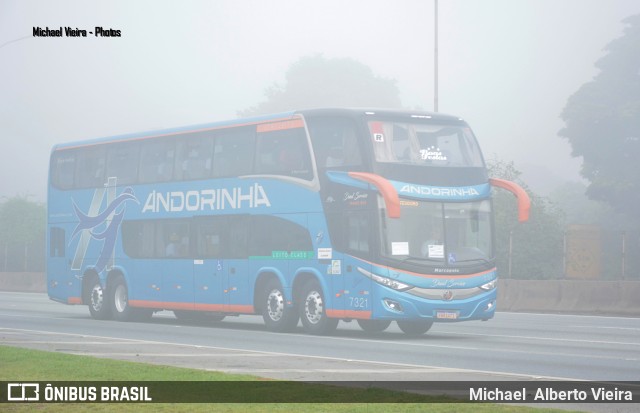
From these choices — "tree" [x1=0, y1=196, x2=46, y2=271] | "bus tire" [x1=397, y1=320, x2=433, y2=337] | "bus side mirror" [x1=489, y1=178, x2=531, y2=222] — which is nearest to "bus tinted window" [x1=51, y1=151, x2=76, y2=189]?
"bus tire" [x1=397, y1=320, x2=433, y2=337]

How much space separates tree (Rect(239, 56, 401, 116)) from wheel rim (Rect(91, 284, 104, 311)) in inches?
4086

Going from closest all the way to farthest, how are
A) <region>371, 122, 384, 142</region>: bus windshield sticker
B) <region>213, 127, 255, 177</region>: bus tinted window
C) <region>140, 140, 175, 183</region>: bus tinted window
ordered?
<region>371, 122, 384, 142</region>: bus windshield sticker, <region>213, 127, 255, 177</region>: bus tinted window, <region>140, 140, 175, 183</region>: bus tinted window

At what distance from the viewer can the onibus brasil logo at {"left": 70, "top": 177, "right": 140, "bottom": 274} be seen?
1258 inches

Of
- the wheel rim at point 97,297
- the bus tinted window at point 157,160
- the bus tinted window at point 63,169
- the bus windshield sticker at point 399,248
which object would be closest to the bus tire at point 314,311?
the bus windshield sticker at point 399,248

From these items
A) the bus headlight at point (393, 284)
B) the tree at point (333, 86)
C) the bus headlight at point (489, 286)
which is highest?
the tree at point (333, 86)

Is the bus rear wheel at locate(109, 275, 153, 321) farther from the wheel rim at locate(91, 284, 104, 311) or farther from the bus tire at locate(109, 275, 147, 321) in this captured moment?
the wheel rim at locate(91, 284, 104, 311)

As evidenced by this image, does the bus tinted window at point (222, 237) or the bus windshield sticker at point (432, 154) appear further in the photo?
the bus tinted window at point (222, 237)

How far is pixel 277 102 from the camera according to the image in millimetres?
135000

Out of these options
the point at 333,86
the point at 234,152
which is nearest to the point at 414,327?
the point at 234,152

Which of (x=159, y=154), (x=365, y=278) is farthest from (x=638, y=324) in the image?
(x=159, y=154)

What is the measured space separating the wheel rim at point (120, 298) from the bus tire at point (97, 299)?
0.34 metres

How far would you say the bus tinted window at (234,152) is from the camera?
2761 centimetres

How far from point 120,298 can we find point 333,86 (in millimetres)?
107757

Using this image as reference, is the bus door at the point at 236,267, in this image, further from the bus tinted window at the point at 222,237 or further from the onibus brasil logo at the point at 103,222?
the onibus brasil logo at the point at 103,222
